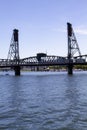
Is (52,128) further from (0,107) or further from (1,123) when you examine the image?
(0,107)

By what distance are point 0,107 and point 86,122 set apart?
1230 centimetres

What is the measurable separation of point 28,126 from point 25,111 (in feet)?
23.2

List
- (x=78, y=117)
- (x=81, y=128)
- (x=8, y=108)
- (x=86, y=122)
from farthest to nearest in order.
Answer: (x=8, y=108), (x=78, y=117), (x=86, y=122), (x=81, y=128)

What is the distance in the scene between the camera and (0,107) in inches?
1458

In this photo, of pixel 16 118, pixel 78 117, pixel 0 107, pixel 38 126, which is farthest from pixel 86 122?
pixel 0 107

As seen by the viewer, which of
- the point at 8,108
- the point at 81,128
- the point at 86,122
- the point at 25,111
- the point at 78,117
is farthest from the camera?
the point at 8,108

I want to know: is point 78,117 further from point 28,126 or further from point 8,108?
point 8,108

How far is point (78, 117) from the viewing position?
29438 mm

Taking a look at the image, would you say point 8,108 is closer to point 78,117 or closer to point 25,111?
point 25,111

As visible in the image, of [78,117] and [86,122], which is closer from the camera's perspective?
[86,122]

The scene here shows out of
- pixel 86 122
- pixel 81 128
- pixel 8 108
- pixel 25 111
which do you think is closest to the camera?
pixel 81 128

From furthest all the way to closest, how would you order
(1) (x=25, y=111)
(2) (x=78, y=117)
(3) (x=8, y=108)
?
(3) (x=8, y=108)
(1) (x=25, y=111)
(2) (x=78, y=117)

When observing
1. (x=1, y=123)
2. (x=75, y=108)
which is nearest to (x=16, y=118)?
(x=1, y=123)

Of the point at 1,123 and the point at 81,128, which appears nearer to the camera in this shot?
the point at 81,128
